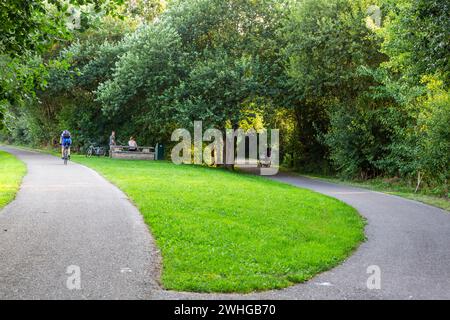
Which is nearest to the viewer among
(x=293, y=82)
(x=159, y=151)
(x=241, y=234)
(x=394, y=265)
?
(x=394, y=265)

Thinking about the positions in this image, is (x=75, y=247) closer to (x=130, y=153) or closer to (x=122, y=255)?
(x=122, y=255)

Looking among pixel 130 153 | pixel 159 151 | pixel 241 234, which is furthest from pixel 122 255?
pixel 159 151

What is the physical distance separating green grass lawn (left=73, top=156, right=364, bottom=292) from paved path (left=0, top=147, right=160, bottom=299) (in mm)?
419

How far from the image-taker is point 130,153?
32.7 metres

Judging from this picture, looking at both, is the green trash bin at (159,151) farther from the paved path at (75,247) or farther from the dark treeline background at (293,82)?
the paved path at (75,247)

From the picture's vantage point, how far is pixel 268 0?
96.5 feet

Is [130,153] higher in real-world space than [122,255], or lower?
higher

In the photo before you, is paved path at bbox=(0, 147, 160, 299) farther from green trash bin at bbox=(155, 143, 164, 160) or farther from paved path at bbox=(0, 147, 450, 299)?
green trash bin at bbox=(155, 143, 164, 160)

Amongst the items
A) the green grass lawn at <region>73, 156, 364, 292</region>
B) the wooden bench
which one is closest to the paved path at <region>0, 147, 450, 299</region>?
the green grass lawn at <region>73, 156, 364, 292</region>

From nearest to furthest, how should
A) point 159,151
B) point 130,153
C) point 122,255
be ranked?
1. point 122,255
2. point 130,153
3. point 159,151

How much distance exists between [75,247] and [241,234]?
321cm

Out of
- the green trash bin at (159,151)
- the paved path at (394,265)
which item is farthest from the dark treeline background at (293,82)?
the paved path at (394,265)

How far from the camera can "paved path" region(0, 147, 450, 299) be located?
5852 millimetres

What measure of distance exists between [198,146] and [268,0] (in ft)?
35.1
